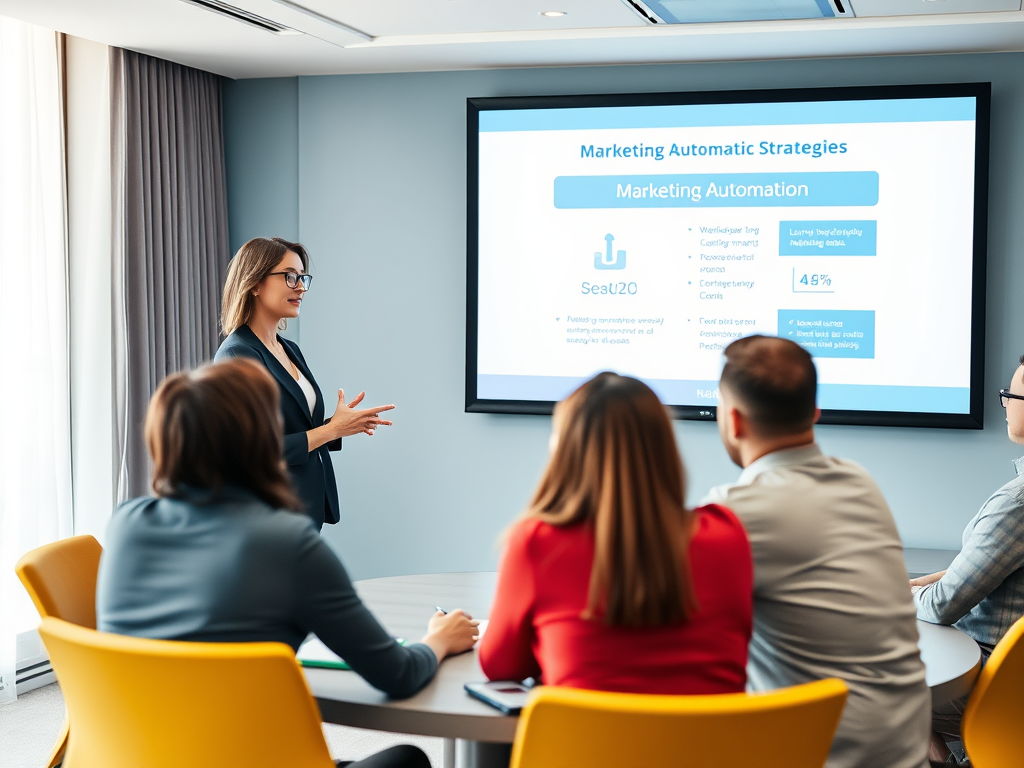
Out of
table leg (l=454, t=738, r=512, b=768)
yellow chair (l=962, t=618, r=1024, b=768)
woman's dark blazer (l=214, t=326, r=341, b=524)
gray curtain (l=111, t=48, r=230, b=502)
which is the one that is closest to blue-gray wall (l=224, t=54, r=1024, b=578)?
gray curtain (l=111, t=48, r=230, b=502)

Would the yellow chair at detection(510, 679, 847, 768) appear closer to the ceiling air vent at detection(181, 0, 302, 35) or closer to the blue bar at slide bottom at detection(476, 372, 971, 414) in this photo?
the blue bar at slide bottom at detection(476, 372, 971, 414)

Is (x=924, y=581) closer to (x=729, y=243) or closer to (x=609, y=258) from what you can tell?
(x=729, y=243)

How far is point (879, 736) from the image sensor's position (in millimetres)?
1673

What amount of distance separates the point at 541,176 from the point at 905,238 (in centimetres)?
155

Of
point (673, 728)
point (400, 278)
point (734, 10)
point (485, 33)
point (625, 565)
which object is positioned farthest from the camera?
point (400, 278)

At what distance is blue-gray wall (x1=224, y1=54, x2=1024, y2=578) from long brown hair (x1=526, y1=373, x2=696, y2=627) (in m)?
3.00

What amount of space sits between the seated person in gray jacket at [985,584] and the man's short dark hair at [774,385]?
70 cm

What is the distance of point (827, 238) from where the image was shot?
4.24 meters

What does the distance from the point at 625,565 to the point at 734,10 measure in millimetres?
2768

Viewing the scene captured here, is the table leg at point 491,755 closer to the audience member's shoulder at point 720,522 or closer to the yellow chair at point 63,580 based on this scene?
the audience member's shoulder at point 720,522

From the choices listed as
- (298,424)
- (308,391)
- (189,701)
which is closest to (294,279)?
(308,391)

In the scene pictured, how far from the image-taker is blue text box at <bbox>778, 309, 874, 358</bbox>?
13.9 ft

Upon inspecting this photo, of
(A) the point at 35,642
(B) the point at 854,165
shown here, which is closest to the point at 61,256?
(A) the point at 35,642

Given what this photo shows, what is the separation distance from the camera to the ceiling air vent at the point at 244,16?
11.7 ft
